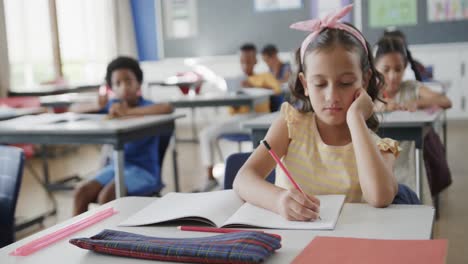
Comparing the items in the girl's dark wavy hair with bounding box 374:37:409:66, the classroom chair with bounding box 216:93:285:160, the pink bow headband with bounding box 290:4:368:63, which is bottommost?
the classroom chair with bounding box 216:93:285:160

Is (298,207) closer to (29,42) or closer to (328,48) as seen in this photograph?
(328,48)

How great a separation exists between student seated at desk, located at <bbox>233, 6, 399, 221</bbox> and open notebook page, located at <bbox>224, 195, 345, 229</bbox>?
0.04m

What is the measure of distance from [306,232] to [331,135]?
1.85ft

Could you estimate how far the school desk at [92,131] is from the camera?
2549 mm

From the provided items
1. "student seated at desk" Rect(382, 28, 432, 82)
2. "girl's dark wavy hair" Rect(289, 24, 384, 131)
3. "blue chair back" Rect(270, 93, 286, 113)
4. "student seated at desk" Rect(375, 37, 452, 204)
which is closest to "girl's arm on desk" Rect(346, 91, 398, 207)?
"girl's dark wavy hair" Rect(289, 24, 384, 131)

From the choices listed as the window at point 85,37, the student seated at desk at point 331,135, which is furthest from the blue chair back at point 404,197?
the window at point 85,37

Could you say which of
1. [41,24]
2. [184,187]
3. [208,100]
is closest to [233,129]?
[208,100]

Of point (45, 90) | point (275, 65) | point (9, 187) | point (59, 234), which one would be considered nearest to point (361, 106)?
point (59, 234)

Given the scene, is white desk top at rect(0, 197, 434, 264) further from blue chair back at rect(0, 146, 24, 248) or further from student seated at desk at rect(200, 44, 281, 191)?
student seated at desk at rect(200, 44, 281, 191)

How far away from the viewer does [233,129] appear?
4406mm

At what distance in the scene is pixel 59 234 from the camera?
1053mm

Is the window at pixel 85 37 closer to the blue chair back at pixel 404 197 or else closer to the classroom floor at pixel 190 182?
the classroom floor at pixel 190 182

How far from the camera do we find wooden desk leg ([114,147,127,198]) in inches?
101

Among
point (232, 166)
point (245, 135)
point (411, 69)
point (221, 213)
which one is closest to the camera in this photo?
point (221, 213)
